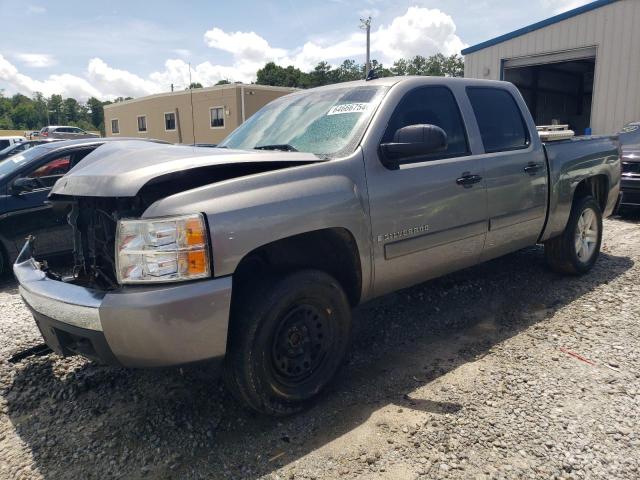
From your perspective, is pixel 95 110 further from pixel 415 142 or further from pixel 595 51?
pixel 415 142

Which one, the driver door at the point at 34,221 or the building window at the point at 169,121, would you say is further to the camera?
the building window at the point at 169,121

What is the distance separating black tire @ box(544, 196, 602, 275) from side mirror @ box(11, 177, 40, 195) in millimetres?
5852

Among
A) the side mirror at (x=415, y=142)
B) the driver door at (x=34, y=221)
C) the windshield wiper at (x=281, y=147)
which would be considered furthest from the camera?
the driver door at (x=34, y=221)

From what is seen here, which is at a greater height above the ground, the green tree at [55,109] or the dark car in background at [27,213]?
the green tree at [55,109]

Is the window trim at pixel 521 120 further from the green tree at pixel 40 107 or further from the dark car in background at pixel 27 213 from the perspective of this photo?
the green tree at pixel 40 107

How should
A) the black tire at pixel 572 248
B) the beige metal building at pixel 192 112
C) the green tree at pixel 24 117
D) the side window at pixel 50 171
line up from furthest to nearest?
1. the green tree at pixel 24 117
2. the beige metal building at pixel 192 112
3. the side window at pixel 50 171
4. the black tire at pixel 572 248

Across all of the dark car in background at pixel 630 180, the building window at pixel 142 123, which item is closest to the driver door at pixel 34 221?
the dark car in background at pixel 630 180

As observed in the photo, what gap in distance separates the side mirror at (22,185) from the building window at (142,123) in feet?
113

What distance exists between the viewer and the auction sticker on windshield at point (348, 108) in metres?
3.51

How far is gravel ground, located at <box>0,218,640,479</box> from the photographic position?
8.41ft

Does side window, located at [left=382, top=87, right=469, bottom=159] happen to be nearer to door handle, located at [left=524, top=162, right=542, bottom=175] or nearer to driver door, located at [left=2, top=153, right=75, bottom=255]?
door handle, located at [left=524, top=162, right=542, bottom=175]

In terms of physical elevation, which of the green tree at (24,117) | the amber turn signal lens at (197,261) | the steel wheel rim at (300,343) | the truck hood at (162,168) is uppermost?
the green tree at (24,117)

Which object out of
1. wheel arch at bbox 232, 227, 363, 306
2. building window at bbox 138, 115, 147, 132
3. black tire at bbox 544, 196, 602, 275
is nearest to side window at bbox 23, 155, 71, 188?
wheel arch at bbox 232, 227, 363, 306

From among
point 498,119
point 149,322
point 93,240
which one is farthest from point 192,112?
point 149,322
